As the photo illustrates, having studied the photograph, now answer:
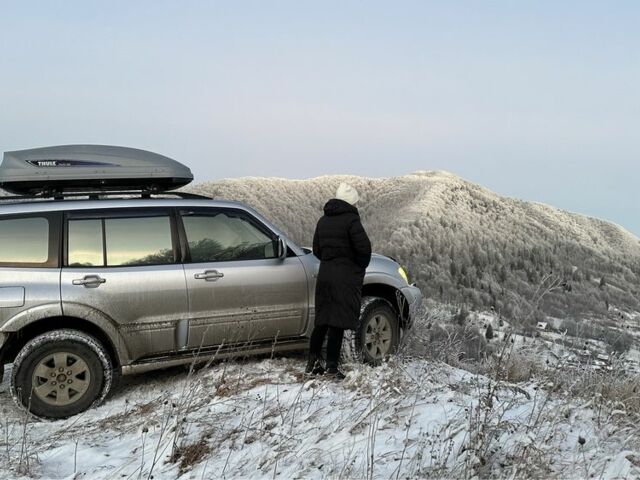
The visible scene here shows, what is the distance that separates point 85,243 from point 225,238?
1373mm

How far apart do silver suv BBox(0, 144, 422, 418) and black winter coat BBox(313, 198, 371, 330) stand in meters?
0.58

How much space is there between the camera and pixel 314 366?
6.02 m

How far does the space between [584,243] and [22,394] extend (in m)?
61.2

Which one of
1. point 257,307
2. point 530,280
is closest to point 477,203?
point 530,280

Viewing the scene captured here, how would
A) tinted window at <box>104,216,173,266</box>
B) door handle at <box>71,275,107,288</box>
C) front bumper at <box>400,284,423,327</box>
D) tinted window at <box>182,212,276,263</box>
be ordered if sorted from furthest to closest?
1. front bumper at <box>400,284,423,327</box>
2. tinted window at <box>182,212,276,263</box>
3. tinted window at <box>104,216,173,266</box>
4. door handle at <box>71,275,107,288</box>

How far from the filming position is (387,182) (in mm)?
55656

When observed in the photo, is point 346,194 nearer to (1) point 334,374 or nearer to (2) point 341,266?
(2) point 341,266

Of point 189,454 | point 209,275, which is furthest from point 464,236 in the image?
point 189,454

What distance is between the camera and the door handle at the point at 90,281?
5539mm

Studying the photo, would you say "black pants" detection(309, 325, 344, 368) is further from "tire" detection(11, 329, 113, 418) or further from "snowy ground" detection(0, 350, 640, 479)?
"tire" detection(11, 329, 113, 418)

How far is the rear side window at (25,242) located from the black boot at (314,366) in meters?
2.58

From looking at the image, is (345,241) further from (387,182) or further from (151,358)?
(387,182)

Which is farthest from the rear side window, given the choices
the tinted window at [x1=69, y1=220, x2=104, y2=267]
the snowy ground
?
the snowy ground

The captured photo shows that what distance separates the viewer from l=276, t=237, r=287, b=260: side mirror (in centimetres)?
644
